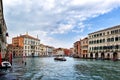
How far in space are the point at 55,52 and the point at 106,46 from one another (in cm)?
11387

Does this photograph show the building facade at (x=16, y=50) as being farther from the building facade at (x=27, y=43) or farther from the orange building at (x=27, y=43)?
the building facade at (x=27, y=43)

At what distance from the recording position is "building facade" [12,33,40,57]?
117 meters

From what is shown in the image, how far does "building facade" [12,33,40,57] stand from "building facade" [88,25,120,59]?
4295cm

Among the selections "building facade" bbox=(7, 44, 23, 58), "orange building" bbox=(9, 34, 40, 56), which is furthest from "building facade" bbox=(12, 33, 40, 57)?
"building facade" bbox=(7, 44, 23, 58)

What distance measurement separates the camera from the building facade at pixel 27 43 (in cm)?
11731

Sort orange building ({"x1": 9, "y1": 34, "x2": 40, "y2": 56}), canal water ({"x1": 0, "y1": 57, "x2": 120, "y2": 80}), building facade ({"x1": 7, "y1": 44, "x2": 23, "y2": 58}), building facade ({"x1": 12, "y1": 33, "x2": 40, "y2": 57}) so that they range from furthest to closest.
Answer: building facade ({"x1": 12, "y1": 33, "x2": 40, "y2": 57}) < orange building ({"x1": 9, "y1": 34, "x2": 40, "y2": 56}) < building facade ({"x1": 7, "y1": 44, "x2": 23, "y2": 58}) < canal water ({"x1": 0, "y1": 57, "x2": 120, "y2": 80})

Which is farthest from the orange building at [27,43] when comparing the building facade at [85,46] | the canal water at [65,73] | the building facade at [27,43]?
the canal water at [65,73]

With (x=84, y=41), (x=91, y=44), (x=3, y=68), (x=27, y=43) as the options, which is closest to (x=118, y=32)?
(x=91, y=44)

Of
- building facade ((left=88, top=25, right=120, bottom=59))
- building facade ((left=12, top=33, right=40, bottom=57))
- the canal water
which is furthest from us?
building facade ((left=12, top=33, right=40, bottom=57))

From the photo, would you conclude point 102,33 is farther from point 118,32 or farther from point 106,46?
point 118,32

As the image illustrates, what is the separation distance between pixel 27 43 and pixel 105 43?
56.1 metres

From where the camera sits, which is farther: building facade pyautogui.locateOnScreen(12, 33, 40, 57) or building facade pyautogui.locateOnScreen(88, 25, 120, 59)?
building facade pyautogui.locateOnScreen(12, 33, 40, 57)

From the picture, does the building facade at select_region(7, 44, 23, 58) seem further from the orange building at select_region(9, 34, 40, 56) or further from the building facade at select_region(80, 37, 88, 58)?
the building facade at select_region(80, 37, 88, 58)

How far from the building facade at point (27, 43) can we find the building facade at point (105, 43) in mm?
42950
